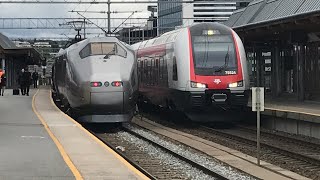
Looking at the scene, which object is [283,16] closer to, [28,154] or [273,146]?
[273,146]

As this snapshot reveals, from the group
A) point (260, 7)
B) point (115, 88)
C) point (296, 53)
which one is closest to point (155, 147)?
point (115, 88)

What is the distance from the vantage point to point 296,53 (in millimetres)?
23266

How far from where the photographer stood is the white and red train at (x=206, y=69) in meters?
17.6

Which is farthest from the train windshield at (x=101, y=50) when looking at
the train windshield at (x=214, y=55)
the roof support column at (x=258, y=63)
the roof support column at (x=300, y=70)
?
the roof support column at (x=258, y=63)

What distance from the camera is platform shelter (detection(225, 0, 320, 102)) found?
66.2 ft

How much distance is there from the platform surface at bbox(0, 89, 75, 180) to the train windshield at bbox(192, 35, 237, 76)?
5.80 m

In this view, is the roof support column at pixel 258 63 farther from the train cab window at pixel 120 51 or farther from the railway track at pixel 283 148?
the train cab window at pixel 120 51

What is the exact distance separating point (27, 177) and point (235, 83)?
11.2 meters

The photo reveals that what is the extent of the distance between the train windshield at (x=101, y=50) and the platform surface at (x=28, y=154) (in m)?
3.13

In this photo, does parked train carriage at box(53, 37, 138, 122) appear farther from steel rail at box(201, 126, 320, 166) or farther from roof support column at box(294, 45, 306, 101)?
roof support column at box(294, 45, 306, 101)

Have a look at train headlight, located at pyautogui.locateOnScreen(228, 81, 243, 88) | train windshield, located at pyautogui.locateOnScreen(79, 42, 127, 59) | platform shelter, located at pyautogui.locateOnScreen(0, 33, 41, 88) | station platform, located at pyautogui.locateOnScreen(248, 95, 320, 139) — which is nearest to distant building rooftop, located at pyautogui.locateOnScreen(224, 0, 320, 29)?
train headlight, located at pyautogui.locateOnScreen(228, 81, 243, 88)

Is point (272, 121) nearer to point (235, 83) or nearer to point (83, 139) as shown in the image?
point (235, 83)

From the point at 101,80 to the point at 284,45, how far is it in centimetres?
1168

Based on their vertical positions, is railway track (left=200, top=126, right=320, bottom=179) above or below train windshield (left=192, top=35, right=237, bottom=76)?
below
